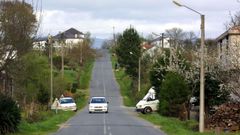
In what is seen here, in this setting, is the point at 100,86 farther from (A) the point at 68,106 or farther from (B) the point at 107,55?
(B) the point at 107,55

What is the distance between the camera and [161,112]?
47.4m

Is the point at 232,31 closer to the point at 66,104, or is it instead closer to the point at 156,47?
the point at 66,104

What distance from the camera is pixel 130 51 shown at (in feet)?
322

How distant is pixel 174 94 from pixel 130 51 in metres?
54.3

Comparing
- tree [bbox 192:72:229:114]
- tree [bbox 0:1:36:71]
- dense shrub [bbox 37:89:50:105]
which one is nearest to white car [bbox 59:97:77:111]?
dense shrub [bbox 37:89:50:105]

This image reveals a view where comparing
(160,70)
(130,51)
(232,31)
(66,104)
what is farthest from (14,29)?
(130,51)

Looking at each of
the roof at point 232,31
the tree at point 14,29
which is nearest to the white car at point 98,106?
the roof at point 232,31

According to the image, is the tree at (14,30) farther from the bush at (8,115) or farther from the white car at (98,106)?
the white car at (98,106)

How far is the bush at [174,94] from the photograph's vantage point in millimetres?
43438

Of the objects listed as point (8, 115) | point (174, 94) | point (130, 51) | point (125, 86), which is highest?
point (130, 51)

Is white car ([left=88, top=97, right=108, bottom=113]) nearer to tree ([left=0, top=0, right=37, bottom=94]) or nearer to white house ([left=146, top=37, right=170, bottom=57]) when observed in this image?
white house ([left=146, top=37, right=170, bottom=57])

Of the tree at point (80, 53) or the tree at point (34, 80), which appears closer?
the tree at point (34, 80)

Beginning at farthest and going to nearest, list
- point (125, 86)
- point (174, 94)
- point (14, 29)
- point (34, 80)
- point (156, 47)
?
1. point (156, 47)
2. point (125, 86)
3. point (34, 80)
4. point (174, 94)
5. point (14, 29)

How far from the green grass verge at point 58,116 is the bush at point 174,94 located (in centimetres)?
784
